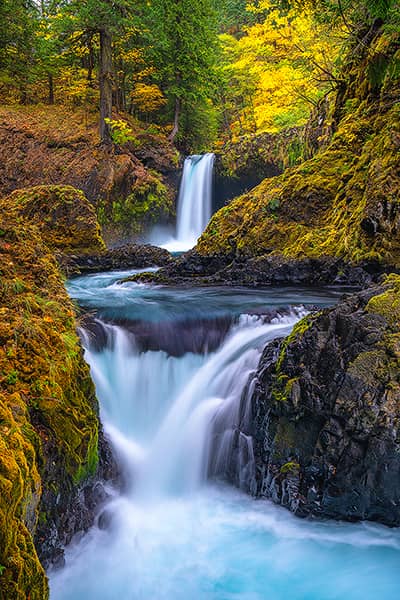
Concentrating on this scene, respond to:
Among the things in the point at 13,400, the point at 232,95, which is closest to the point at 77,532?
the point at 13,400

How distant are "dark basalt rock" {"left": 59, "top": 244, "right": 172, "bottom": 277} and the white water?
4597 millimetres

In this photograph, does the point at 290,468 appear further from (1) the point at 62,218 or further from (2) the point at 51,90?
(2) the point at 51,90

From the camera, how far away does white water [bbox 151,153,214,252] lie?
57.3 feet

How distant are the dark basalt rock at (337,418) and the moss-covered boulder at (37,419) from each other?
1.60 metres

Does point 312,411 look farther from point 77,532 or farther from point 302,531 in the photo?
point 77,532

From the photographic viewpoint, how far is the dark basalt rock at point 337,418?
12.5 feet

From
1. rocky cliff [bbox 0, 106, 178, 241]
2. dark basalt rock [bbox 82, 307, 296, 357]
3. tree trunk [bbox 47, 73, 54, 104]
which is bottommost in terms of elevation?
dark basalt rock [bbox 82, 307, 296, 357]

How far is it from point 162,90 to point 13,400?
1935 cm

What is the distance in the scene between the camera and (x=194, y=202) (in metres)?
17.8

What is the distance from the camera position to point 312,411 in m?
4.09

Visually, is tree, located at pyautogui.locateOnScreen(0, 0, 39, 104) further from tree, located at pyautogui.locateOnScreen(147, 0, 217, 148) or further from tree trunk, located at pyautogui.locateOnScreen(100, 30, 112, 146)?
tree, located at pyautogui.locateOnScreen(147, 0, 217, 148)

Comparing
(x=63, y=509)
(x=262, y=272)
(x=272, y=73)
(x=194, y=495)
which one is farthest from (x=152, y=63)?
(x=63, y=509)

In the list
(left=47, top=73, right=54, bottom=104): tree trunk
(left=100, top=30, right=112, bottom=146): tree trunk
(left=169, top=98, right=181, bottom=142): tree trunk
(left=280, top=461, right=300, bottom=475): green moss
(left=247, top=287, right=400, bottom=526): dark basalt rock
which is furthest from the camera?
(left=47, top=73, right=54, bottom=104): tree trunk

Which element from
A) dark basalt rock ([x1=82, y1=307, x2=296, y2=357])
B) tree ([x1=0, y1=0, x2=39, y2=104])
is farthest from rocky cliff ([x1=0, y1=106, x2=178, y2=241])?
dark basalt rock ([x1=82, y1=307, x2=296, y2=357])
